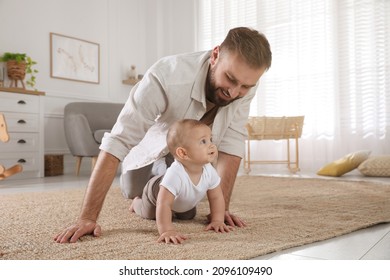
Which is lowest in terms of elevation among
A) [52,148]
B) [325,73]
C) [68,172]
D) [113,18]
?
[68,172]

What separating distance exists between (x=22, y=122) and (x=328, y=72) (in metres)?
3.09

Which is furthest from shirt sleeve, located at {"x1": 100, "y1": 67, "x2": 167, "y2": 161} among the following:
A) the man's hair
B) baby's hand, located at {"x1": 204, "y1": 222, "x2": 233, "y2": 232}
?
baby's hand, located at {"x1": 204, "y1": 222, "x2": 233, "y2": 232}

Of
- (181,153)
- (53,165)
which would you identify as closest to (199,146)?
(181,153)

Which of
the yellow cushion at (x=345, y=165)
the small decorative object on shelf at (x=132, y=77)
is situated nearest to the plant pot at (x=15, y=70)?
the small decorative object on shelf at (x=132, y=77)

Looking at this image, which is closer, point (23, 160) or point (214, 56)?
point (214, 56)

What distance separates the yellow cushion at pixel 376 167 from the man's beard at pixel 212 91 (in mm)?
2390

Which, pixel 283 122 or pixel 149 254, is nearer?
pixel 149 254

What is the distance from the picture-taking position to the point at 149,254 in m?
0.88

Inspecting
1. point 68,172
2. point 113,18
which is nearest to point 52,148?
point 68,172

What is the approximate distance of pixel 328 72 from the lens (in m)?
4.11

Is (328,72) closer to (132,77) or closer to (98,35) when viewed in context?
(132,77)

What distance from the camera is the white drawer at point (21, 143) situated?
334 cm
